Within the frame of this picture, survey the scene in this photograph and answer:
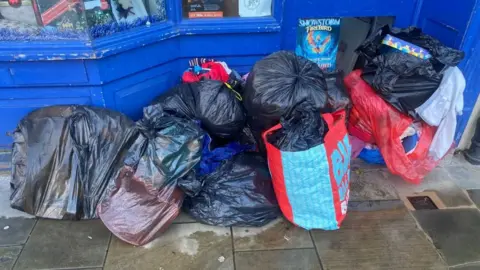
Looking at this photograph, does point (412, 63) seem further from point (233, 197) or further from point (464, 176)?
point (233, 197)

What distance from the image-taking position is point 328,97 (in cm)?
266

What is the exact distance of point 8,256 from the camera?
2291 millimetres

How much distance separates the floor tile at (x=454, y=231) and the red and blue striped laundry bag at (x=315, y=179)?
0.64 m

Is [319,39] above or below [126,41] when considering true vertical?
below

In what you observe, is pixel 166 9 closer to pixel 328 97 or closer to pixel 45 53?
pixel 45 53

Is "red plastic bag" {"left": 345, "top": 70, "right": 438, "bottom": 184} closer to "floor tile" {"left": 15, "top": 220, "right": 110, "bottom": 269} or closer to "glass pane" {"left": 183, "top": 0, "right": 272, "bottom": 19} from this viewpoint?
"glass pane" {"left": 183, "top": 0, "right": 272, "bottom": 19}

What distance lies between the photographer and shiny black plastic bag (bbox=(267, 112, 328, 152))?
224 cm

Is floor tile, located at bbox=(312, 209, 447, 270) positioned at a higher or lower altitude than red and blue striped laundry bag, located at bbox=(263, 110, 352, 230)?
lower

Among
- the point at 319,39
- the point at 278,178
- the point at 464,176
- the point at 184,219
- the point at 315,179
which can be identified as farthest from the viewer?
the point at 319,39

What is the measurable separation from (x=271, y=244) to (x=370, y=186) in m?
1.00

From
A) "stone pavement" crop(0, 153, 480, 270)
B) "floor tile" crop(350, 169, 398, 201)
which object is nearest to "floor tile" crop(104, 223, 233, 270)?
"stone pavement" crop(0, 153, 480, 270)

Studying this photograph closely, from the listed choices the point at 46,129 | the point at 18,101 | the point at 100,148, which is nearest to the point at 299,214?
the point at 100,148

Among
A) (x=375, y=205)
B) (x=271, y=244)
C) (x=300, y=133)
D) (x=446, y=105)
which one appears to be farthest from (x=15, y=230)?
(x=446, y=105)

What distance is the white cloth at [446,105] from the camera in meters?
2.64
